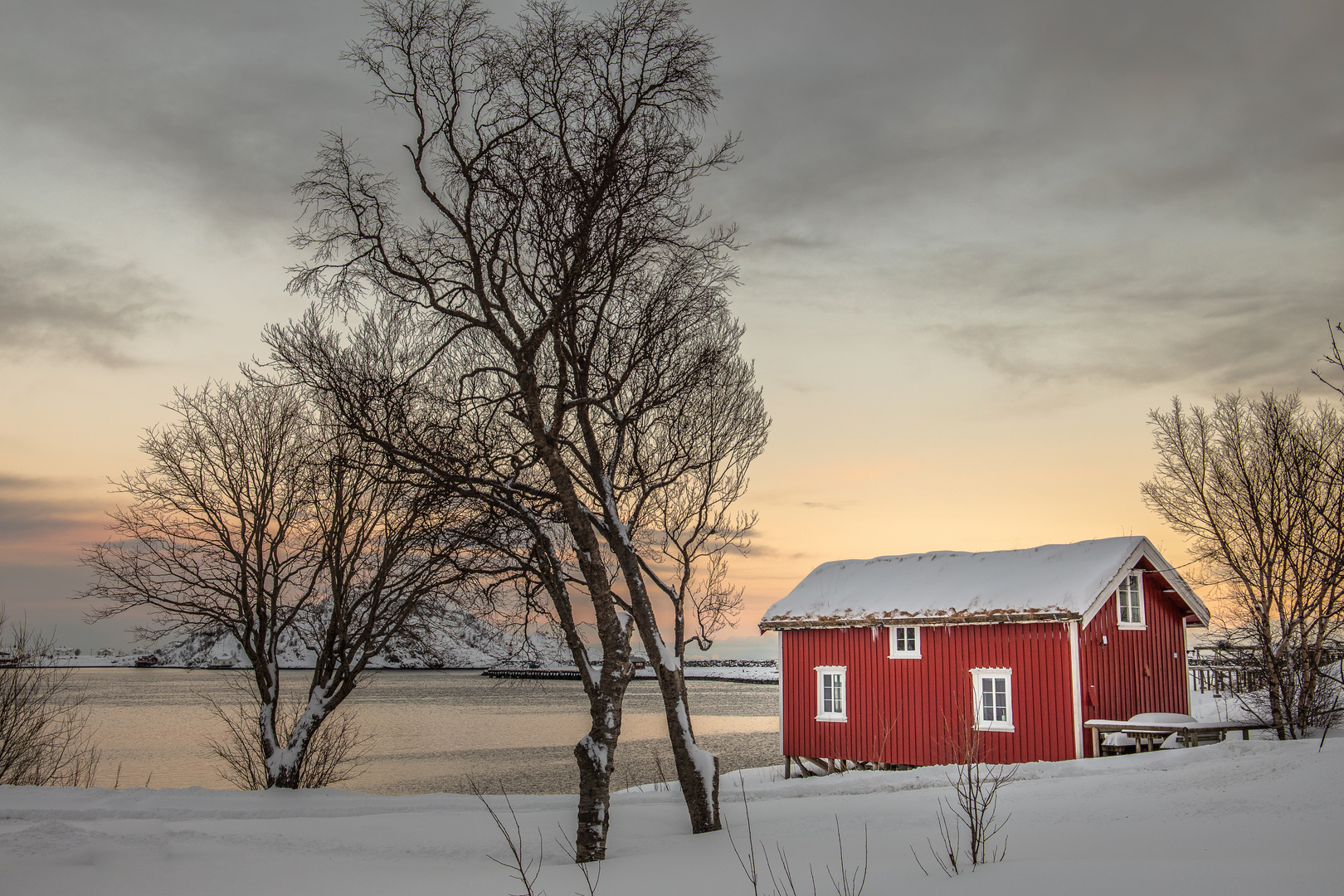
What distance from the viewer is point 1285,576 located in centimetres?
1745

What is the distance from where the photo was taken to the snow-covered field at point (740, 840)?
22.1 feet

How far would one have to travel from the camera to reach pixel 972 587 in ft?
68.3

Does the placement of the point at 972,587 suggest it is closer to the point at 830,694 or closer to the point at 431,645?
the point at 830,694

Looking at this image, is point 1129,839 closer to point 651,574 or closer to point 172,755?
point 651,574

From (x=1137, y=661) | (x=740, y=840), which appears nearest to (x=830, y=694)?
(x=1137, y=661)

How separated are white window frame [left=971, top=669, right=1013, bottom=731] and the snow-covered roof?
120 cm

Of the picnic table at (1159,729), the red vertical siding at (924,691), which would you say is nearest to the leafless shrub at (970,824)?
the picnic table at (1159,729)

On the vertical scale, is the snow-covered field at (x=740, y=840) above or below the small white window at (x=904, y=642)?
below

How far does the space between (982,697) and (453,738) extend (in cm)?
3802

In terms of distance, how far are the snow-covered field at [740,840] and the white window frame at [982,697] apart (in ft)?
15.0

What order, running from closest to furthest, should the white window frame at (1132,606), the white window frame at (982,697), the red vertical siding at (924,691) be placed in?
the red vertical siding at (924,691)
the white window frame at (982,697)
the white window frame at (1132,606)

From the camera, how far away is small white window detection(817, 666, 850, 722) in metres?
22.1

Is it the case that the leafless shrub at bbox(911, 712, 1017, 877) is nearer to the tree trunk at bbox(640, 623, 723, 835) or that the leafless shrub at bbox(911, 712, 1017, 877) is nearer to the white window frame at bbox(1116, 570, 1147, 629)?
the tree trunk at bbox(640, 623, 723, 835)

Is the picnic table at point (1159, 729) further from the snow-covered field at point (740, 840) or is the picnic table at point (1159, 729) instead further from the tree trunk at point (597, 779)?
the tree trunk at point (597, 779)
